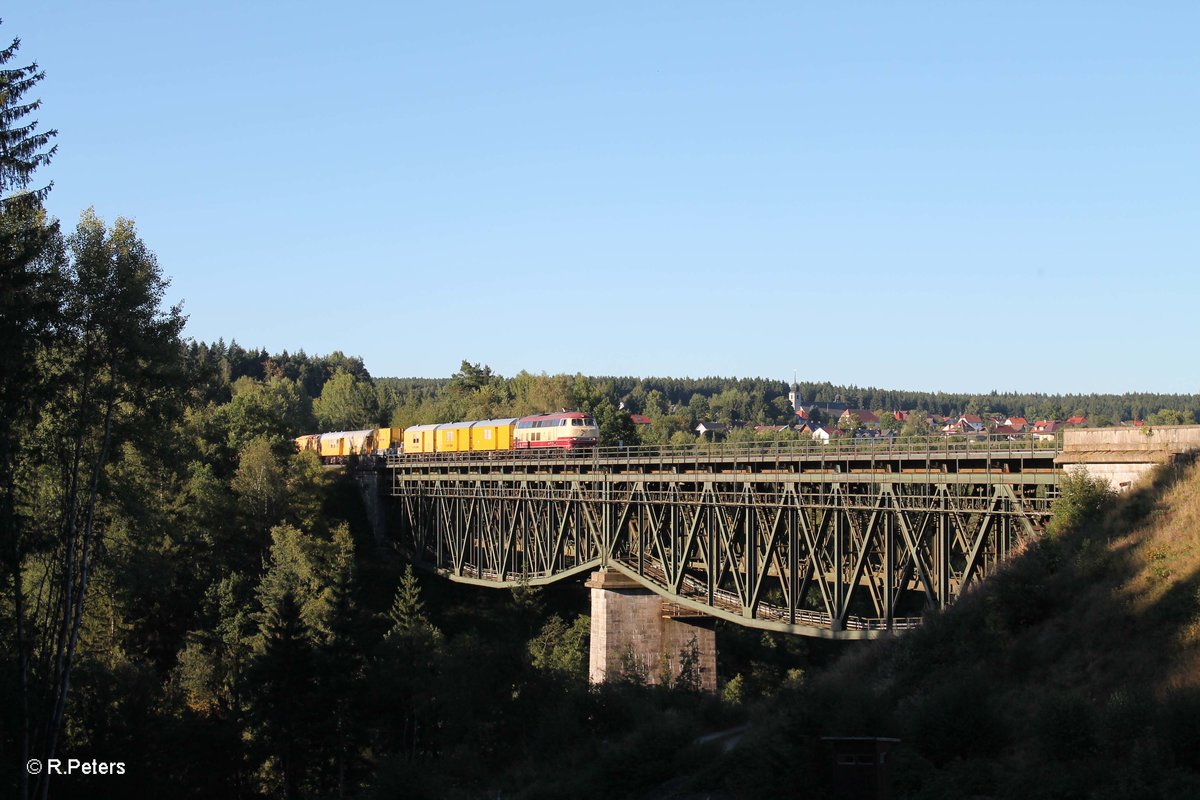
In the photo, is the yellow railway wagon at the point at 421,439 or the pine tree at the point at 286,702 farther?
the yellow railway wagon at the point at 421,439

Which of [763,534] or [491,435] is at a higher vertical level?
[491,435]

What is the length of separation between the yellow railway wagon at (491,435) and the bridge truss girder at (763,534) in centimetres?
456

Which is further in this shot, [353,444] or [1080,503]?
[353,444]

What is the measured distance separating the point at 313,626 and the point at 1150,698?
36.5 meters

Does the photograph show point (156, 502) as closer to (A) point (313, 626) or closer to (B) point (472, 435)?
(A) point (313, 626)

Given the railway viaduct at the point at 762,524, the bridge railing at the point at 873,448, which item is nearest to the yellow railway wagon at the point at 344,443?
the railway viaduct at the point at 762,524

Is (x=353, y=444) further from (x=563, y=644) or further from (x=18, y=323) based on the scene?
(x=18, y=323)

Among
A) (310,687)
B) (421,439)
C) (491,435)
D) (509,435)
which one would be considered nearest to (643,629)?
(310,687)

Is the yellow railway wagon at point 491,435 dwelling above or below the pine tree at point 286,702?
above

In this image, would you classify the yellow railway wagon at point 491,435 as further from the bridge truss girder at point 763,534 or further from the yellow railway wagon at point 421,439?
the yellow railway wagon at point 421,439

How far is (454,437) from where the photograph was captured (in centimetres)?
8344

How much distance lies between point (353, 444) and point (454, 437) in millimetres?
17751

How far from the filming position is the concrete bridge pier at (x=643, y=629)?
53.8 meters

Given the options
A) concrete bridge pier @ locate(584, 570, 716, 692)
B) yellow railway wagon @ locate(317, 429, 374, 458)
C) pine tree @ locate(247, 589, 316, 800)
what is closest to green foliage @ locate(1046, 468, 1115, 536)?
pine tree @ locate(247, 589, 316, 800)
